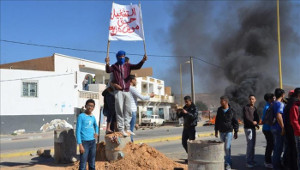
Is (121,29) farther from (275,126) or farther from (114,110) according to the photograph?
(275,126)

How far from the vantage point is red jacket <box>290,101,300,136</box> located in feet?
17.1

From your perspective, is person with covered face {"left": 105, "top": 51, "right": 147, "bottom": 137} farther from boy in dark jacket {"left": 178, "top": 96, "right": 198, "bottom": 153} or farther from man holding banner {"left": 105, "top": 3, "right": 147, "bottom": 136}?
boy in dark jacket {"left": 178, "top": 96, "right": 198, "bottom": 153}

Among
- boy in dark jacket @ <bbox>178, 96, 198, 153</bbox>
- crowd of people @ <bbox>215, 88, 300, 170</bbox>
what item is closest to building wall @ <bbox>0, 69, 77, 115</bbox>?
boy in dark jacket @ <bbox>178, 96, 198, 153</bbox>

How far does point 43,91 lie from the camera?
24.0 metres

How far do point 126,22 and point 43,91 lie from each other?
759 inches

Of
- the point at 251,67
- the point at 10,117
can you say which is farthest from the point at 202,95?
the point at 10,117

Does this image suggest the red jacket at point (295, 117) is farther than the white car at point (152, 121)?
No

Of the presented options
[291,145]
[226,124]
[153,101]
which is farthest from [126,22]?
[153,101]

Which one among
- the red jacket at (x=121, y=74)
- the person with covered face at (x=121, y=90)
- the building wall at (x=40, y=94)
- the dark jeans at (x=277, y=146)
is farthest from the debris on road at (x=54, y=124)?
the dark jeans at (x=277, y=146)

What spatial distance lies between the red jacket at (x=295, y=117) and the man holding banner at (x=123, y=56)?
309cm

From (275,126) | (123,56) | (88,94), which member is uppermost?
(88,94)

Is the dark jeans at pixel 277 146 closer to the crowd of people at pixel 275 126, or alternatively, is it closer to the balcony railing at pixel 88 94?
the crowd of people at pixel 275 126

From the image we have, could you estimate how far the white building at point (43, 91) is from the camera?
22.2 metres

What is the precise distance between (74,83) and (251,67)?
2374 cm
